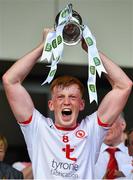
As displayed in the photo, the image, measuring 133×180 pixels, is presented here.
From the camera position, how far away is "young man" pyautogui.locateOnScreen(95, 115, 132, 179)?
13.7 feet

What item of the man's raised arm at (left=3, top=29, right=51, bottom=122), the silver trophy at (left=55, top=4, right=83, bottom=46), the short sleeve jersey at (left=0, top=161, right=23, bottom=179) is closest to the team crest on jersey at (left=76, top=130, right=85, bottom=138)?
the man's raised arm at (left=3, top=29, right=51, bottom=122)

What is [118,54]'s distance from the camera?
6137 mm

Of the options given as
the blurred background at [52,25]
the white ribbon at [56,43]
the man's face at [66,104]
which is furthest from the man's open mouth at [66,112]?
the blurred background at [52,25]

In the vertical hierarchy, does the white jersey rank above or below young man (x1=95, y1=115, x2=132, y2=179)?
above

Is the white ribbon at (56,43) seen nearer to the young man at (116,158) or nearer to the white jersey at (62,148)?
the white jersey at (62,148)

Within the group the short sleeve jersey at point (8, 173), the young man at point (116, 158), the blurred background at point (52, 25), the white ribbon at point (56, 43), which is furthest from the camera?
the blurred background at point (52, 25)

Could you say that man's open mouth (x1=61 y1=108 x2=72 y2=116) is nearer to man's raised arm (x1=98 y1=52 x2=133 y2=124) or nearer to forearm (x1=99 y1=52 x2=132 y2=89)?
man's raised arm (x1=98 y1=52 x2=133 y2=124)

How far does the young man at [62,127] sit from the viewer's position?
314 centimetres

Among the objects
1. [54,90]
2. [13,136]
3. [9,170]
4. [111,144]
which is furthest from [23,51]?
[54,90]

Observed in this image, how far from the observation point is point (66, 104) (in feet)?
10.6

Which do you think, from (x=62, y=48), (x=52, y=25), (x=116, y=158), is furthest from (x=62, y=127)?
(x=52, y=25)

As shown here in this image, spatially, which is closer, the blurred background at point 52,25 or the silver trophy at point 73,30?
the silver trophy at point 73,30

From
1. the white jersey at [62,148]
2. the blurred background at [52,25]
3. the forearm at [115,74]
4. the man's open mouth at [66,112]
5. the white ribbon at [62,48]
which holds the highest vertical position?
the blurred background at [52,25]

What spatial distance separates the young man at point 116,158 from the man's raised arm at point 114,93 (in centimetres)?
101
